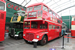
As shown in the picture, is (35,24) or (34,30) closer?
(34,30)

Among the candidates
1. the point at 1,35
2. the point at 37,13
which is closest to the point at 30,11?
the point at 37,13

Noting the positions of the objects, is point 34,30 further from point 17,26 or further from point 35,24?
point 17,26

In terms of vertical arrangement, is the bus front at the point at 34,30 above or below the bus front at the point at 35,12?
below

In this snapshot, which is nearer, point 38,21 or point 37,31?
point 37,31

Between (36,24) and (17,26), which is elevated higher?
(36,24)

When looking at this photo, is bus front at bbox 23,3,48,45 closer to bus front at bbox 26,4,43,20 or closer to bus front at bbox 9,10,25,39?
bus front at bbox 26,4,43,20

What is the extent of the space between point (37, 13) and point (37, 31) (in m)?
1.80

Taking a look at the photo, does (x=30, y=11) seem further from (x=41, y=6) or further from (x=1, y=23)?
(x=1, y=23)

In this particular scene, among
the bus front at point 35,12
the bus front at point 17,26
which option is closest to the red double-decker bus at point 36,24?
the bus front at point 35,12

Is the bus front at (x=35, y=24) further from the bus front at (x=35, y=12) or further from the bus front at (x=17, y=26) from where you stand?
the bus front at (x=17, y=26)

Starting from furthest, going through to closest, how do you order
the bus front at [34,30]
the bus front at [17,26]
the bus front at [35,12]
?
the bus front at [17,26]
the bus front at [35,12]
the bus front at [34,30]

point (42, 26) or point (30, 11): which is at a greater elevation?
point (30, 11)

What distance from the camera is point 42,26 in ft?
27.2

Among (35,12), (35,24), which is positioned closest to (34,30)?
(35,24)
